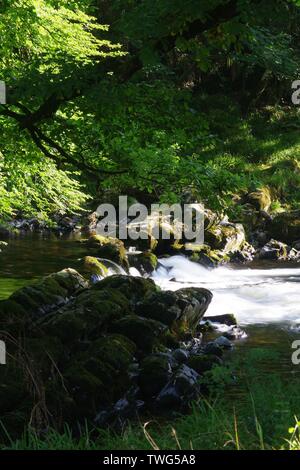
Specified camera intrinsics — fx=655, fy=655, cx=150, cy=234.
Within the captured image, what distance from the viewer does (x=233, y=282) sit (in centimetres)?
1934

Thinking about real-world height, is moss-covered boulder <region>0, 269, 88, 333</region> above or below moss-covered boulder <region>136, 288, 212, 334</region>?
above

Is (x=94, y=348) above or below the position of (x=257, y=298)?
above

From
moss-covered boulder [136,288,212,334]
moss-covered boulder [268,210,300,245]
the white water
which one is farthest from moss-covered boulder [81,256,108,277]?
moss-covered boulder [268,210,300,245]

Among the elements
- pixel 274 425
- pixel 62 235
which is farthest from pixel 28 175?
pixel 62 235

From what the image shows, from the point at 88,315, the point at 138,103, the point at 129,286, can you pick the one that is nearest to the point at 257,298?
the point at 129,286

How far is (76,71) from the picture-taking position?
22.9ft

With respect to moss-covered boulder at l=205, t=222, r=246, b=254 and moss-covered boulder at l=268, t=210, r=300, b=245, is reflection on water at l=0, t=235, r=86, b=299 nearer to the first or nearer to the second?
moss-covered boulder at l=205, t=222, r=246, b=254

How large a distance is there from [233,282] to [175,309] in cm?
709

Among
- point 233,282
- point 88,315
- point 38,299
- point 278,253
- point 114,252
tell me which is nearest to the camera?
point 88,315

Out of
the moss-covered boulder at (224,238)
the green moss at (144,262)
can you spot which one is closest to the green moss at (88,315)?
the green moss at (144,262)

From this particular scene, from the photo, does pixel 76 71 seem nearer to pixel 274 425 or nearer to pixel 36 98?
pixel 36 98

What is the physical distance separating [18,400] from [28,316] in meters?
3.11

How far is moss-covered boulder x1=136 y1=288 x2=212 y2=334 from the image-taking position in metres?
12.4

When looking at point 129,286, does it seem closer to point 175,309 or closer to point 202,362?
point 175,309
